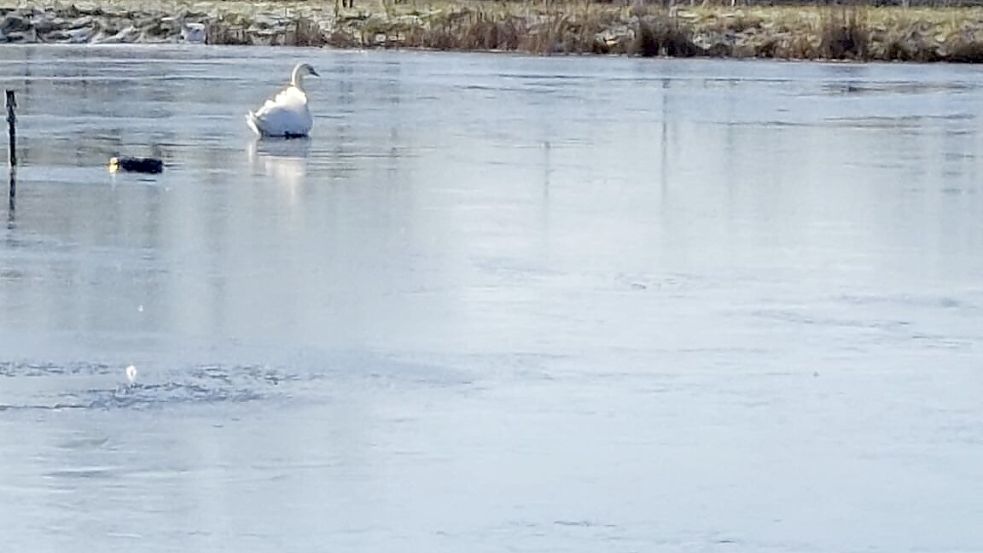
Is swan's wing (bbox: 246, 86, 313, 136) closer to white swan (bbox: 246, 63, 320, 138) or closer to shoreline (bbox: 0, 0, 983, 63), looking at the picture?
white swan (bbox: 246, 63, 320, 138)

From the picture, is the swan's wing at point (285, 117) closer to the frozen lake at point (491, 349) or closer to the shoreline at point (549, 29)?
the frozen lake at point (491, 349)

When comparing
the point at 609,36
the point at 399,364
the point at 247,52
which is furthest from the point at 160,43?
the point at 399,364

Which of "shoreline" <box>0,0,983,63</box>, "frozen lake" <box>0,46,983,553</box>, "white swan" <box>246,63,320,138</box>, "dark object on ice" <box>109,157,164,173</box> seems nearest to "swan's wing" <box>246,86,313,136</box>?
"white swan" <box>246,63,320,138</box>

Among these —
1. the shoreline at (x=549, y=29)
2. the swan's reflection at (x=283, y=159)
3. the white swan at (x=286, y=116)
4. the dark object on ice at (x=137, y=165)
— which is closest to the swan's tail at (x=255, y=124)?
the white swan at (x=286, y=116)

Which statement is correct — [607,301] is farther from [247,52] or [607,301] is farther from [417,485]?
[247,52]

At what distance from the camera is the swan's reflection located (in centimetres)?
912

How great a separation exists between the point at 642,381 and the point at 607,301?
1.12 m

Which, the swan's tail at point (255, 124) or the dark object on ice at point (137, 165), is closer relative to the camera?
the dark object on ice at point (137, 165)

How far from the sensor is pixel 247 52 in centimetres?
2294

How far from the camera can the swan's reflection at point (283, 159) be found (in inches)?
Result: 359

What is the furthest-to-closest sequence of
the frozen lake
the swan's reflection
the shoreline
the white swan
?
the shoreline
the white swan
the swan's reflection
the frozen lake

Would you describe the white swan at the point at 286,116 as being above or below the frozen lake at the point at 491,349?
above

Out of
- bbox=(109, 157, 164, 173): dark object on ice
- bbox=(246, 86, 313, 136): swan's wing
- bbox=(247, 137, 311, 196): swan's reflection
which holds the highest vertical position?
bbox=(246, 86, 313, 136): swan's wing

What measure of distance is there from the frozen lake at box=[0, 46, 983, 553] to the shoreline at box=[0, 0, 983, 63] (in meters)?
12.9
